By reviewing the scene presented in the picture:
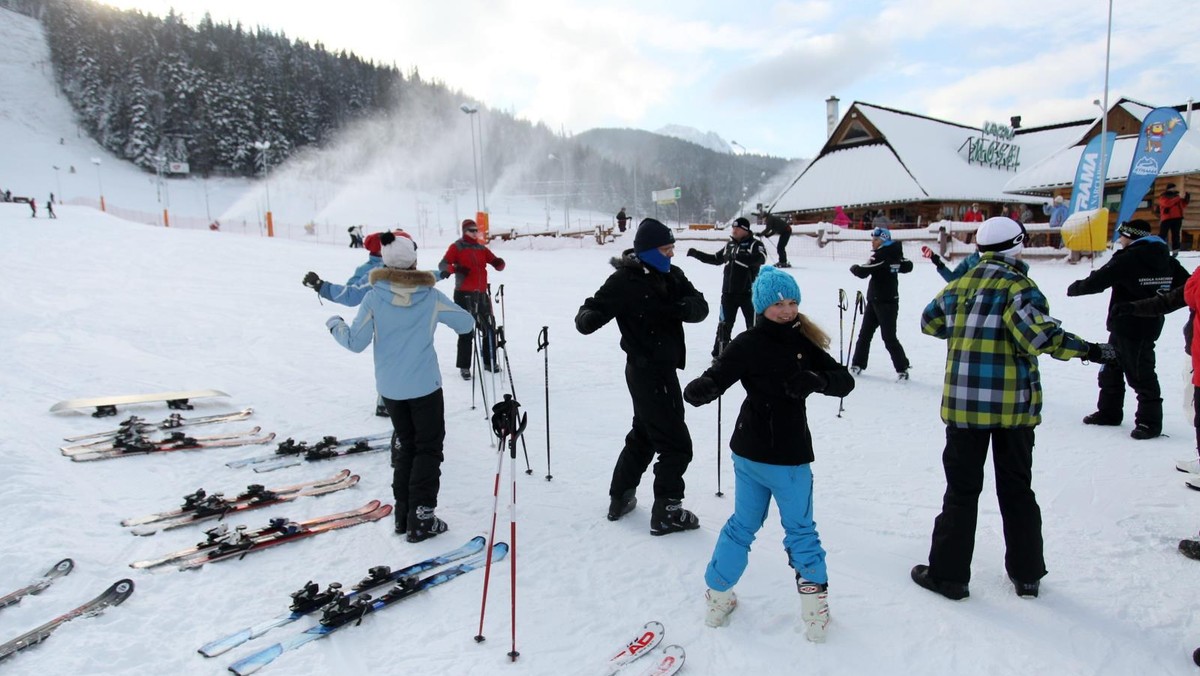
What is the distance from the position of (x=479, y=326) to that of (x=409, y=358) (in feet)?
14.3

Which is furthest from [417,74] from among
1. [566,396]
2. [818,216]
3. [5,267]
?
[566,396]

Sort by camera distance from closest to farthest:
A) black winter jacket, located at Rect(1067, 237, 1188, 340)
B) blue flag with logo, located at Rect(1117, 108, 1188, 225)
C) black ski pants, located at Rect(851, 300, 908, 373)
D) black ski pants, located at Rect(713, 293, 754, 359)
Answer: black winter jacket, located at Rect(1067, 237, 1188, 340), black ski pants, located at Rect(851, 300, 908, 373), black ski pants, located at Rect(713, 293, 754, 359), blue flag with logo, located at Rect(1117, 108, 1188, 225)

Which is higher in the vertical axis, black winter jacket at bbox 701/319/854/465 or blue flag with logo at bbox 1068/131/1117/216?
blue flag with logo at bbox 1068/131/1117/216

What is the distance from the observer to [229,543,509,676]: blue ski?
307 cm

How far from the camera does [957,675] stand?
2.95 metres

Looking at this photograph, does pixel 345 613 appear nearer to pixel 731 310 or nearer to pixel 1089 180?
pixel 731 310

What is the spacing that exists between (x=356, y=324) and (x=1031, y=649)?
13.6 ft

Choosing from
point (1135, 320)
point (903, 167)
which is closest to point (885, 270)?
point (1135, 320)

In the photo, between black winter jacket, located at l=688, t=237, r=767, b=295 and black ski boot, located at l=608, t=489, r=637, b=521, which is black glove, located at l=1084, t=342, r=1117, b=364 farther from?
black winter jacket, located at l=688, t=237, r=767, b=295

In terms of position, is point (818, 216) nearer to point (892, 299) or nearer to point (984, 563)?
point (892, 299)

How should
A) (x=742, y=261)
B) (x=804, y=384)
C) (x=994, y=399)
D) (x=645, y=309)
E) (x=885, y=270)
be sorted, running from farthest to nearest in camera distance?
(x=742, y=261) → (x=885, y=270) → (x=645, y=309) → (x=994, y=399) → (x=804, y=384)

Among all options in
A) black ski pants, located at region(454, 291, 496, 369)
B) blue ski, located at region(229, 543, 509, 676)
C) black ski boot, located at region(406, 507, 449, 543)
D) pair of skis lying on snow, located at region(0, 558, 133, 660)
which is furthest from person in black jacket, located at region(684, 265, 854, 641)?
black ski pants, located at region(454, 291, 496, 369)

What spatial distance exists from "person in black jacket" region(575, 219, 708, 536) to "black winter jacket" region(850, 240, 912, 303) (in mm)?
4714

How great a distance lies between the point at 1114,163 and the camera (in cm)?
2561
